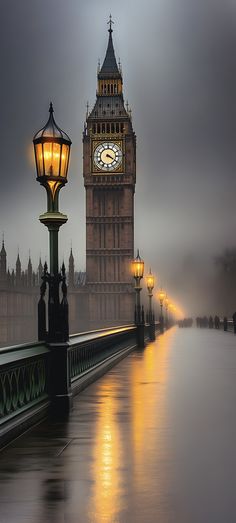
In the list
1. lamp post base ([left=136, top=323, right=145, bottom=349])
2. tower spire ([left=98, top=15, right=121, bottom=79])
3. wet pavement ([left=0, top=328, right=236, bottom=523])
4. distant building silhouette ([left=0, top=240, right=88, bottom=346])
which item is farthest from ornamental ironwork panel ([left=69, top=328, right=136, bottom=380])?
tower spire ([left=98, top=15, right=121, bottom=79])

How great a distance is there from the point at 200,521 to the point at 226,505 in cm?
59

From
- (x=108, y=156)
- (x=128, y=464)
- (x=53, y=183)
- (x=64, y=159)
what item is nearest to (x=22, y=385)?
(x=128, y=464)

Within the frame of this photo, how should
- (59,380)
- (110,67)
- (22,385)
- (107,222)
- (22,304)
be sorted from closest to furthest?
(22,385) < (59,380) < (22,304) < (107,222) < (110,67)

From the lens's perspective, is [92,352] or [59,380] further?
[92,352]

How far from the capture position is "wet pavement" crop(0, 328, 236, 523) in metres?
6.21

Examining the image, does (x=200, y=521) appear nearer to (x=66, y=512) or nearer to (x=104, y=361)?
(x=66, y=512)

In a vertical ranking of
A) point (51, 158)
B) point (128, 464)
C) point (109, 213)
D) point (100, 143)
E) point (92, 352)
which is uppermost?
point (100, 143)

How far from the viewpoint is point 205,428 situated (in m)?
10.8

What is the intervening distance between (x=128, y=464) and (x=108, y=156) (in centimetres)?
13290

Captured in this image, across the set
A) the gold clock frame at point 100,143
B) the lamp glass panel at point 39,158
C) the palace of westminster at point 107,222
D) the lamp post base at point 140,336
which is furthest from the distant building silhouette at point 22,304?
the lamp glass panel at point 39,158

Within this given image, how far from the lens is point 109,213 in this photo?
14150 centimetres

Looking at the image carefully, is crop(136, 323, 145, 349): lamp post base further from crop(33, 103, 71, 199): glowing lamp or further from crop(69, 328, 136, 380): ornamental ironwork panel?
crop(33, 103, 71, 199): glowing lamp

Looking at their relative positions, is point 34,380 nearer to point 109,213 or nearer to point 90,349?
point 90,349

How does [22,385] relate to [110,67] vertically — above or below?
below
